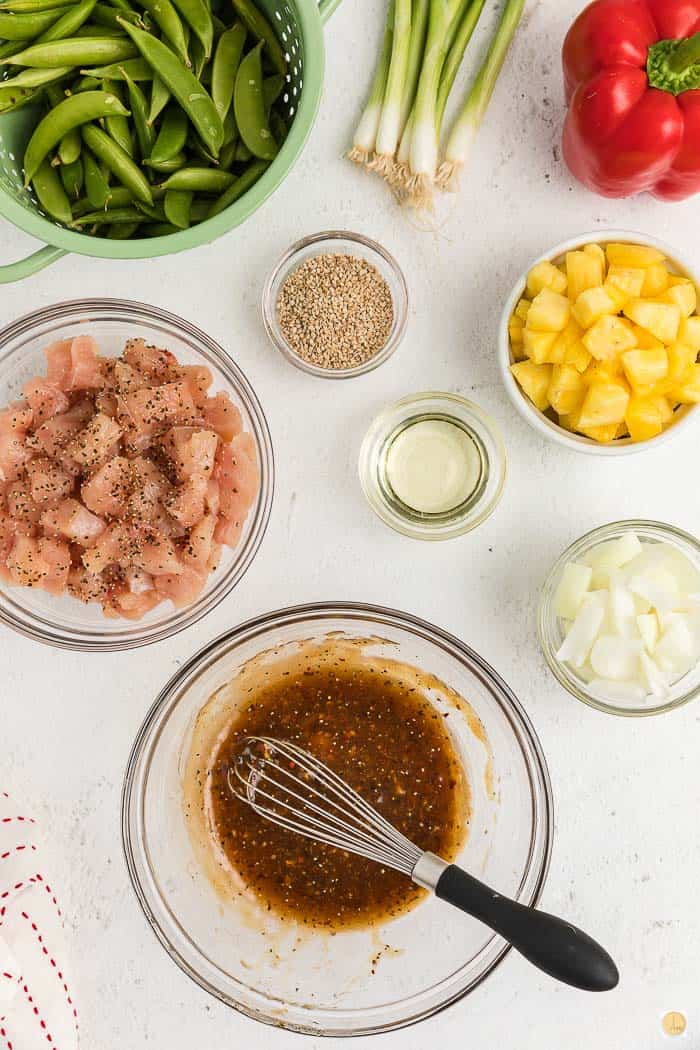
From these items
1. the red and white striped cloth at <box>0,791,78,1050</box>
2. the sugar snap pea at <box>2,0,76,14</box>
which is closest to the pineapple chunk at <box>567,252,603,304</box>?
the sugar snap pea at <box>2,0,76,14</box>

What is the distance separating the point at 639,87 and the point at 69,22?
994 mm

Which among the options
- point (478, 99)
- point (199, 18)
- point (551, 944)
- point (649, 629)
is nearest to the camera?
point (551, 944)

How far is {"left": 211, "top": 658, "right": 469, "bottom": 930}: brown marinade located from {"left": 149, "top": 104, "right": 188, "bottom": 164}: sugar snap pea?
997 millimetres

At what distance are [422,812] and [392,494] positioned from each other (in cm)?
63

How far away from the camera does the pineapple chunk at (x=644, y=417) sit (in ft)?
5.23

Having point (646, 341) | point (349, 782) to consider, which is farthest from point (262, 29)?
point (349, 782)

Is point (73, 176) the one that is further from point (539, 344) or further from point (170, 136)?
point (539, 344)

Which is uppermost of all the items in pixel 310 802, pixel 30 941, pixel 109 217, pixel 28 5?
pixel 28 5

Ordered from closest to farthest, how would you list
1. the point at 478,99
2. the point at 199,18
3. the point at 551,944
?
the point at 551,944
the point at 199,18
the point at 478,99

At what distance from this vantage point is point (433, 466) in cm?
178

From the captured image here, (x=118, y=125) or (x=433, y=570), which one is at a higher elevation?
(x=118, y=125)

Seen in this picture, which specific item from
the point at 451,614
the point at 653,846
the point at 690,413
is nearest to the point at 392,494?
the point at 451,614

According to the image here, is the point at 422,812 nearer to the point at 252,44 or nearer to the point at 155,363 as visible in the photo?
the point at 155,363

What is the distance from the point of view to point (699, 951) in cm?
179
